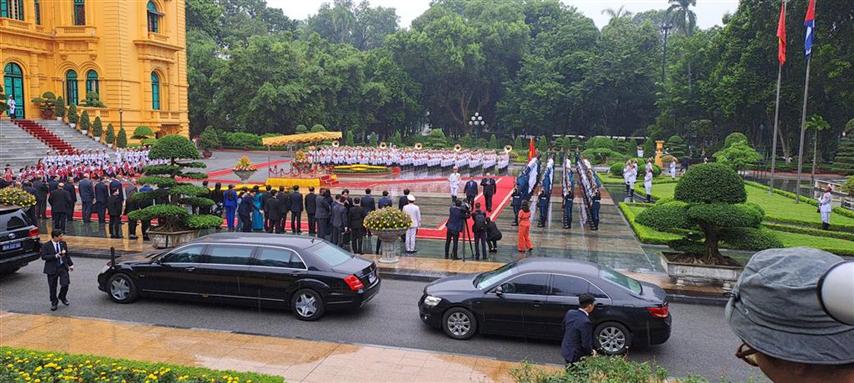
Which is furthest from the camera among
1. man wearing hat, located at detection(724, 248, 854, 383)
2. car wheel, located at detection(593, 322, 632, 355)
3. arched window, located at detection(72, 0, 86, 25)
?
arched window, located at detection(72, 0, 86, 25)

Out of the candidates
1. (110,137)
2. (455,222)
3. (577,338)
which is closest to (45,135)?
(110,137)

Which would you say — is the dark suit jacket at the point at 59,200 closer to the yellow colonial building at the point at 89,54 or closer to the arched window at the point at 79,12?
the yellow colonial building at the point at 89,54

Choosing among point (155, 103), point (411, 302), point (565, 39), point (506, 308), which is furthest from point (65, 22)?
point (565, 39)

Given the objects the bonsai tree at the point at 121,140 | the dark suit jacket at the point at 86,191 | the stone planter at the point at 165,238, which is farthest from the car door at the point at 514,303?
the bonsai tree at the point at 121,140

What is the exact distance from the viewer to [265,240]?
11.4 metres

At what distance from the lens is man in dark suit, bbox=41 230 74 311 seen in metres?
11.1

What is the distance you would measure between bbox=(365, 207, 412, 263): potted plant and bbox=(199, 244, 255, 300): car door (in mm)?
4036

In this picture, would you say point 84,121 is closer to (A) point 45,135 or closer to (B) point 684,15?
(A) point 45,135

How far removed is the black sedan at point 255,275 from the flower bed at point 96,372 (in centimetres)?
344

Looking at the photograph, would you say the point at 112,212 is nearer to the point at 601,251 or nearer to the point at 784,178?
the point at 601,251

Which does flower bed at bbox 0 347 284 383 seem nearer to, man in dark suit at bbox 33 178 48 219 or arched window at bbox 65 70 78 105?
man in dark suit at bbox 33 178 48 219

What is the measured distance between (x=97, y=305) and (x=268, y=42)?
5115 centimetres

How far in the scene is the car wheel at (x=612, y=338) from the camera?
30.6 feet

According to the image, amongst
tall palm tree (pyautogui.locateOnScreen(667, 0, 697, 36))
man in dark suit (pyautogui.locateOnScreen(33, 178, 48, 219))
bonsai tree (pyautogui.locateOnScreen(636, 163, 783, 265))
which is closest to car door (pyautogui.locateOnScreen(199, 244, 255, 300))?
bonsai tree (pyautogui.locateOnScreen(636, 163, 783, 265))
